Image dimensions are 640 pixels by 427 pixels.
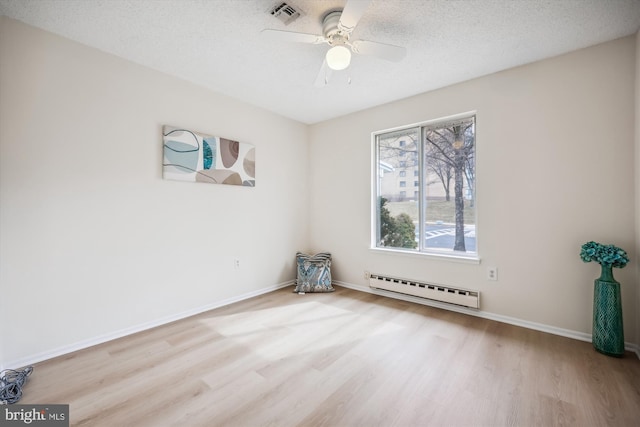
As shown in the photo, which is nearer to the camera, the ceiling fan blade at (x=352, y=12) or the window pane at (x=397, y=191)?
the ceiling fan blade at (x=352, y=12)

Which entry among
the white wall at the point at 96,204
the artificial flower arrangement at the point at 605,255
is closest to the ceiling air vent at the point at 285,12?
the white wall at the point at 96,204

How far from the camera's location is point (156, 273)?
2.69 m

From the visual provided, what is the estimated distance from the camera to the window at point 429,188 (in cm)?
300

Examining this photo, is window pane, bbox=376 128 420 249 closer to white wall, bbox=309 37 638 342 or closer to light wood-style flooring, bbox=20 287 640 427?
white wall, bbox=309 37 638 342

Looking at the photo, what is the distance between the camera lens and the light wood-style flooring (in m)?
1.50

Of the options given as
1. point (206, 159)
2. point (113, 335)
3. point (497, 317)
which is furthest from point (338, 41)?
point (113, 335)

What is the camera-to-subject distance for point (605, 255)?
204 cm

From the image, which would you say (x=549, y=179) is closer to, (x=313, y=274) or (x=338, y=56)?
(x=338, y=56)

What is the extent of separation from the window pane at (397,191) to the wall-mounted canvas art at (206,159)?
172 centimetres

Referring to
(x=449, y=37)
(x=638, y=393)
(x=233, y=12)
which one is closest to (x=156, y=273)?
(x=233, y=12)

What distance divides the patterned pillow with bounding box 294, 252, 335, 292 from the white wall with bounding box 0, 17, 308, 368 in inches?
33.1

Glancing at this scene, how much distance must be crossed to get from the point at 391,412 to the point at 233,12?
107 inches

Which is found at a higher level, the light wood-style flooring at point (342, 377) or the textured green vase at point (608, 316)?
the textured green vase at point (608, 316)

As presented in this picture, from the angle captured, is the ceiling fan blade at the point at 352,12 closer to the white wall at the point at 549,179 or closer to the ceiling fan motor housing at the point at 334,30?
the ceiling fan motor housing at the point at 334,30
